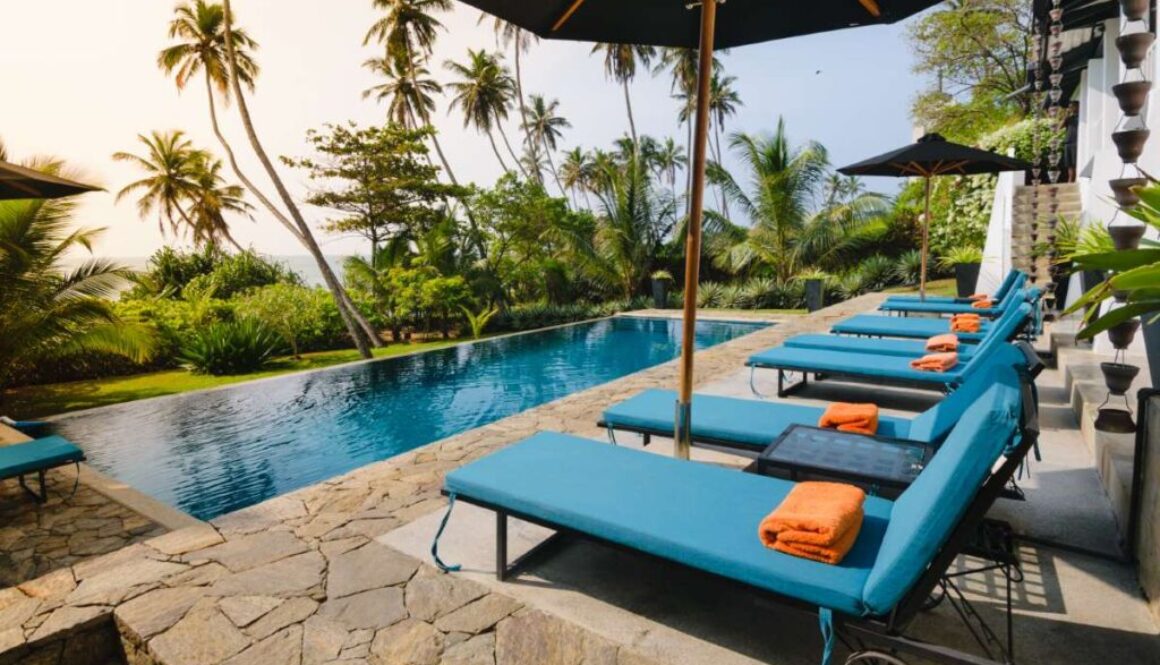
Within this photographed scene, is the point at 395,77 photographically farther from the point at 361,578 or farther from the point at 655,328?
the point at 361,578

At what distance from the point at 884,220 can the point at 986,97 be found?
936cm

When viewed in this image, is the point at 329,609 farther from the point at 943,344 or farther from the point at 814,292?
the point at 814,292

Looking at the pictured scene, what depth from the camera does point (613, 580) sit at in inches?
105

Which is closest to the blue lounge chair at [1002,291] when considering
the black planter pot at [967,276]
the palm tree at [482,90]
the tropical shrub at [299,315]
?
the black planter pot at [967,276]

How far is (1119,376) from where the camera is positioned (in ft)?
10.9

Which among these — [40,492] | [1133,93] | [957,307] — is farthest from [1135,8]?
[40,492]

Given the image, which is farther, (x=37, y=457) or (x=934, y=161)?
(x=934, y=161)

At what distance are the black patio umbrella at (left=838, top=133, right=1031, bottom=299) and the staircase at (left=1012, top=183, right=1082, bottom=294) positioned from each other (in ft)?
6.81

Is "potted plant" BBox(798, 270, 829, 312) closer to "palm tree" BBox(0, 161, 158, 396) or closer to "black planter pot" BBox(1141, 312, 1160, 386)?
"black planter pot" BBox(1141, 312, 1160, 386)

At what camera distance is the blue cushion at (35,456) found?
3.73 meters

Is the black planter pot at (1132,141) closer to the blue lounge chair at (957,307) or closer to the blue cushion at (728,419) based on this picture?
the blue cushion at (728,419)

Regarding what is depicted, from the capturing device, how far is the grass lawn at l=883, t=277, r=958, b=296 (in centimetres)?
1455

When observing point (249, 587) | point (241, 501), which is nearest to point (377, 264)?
point (241, 501)

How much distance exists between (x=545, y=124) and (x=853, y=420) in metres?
39.8
